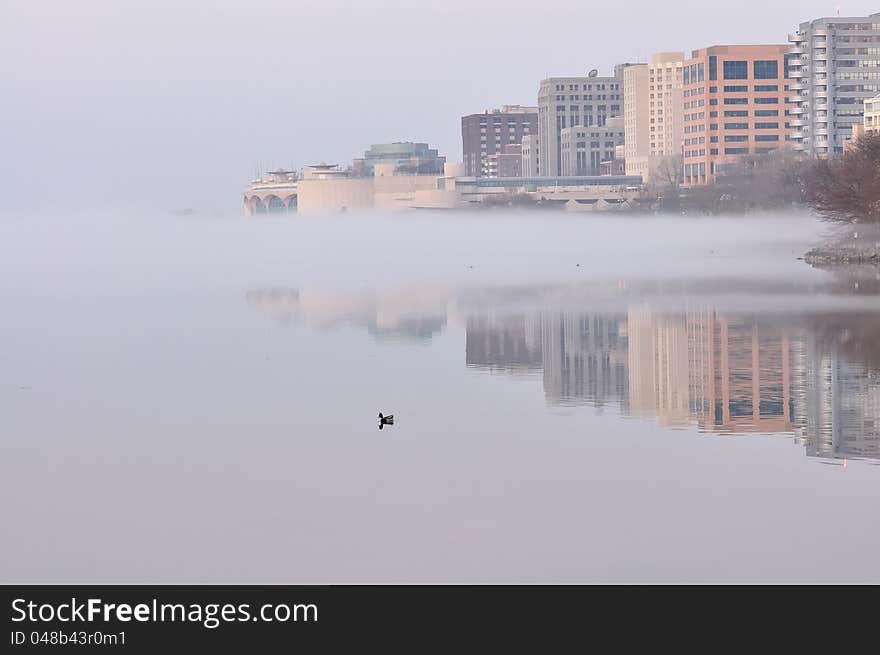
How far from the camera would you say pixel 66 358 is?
4156 centimetres

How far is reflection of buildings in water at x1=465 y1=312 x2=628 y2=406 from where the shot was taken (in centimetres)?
3381

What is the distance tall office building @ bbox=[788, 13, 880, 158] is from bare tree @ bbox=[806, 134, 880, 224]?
9181 centimetres

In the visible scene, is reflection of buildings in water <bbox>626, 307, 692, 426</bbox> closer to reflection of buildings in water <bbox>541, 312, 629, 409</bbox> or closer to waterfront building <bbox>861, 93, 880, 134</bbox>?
reflection of buildings in water <bbox>541, 312, 629, 409</bbox>

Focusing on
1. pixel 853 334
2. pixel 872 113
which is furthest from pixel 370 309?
pixel 872 113

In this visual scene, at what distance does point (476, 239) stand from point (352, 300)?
90507 mm

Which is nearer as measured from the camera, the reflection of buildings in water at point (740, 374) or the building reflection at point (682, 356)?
the building reflection at point (682, 356)

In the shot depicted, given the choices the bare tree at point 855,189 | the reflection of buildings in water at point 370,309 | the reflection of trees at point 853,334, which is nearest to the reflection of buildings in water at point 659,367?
the reflection of trees at point 853,334

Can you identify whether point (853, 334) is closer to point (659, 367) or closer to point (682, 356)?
point (682, 356)

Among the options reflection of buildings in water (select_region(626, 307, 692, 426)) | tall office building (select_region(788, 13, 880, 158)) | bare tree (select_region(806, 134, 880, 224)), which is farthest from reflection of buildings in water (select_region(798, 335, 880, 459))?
tall office building (select_region(788, 13, 880, 158))

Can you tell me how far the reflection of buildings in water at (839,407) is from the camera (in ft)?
83.6

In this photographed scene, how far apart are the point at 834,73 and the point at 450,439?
16500cm

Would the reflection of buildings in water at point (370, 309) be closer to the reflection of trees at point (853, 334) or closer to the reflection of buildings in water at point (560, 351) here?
the reflection of buildings in water at point (560, 351)

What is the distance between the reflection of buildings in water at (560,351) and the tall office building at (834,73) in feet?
452
